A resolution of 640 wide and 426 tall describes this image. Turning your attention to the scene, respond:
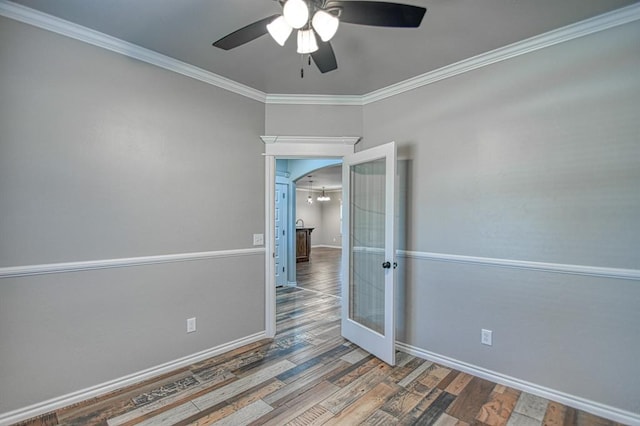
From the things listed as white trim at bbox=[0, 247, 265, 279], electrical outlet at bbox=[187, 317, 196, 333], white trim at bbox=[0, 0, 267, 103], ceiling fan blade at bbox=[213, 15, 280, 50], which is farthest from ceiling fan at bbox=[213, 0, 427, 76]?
electrical outlet at bbox=[187, 317, 196, 333]

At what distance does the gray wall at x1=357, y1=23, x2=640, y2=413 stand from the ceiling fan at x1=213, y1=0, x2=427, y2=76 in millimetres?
1430

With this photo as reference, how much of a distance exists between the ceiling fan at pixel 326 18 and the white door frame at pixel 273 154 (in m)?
1.61

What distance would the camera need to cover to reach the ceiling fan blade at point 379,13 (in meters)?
1.43

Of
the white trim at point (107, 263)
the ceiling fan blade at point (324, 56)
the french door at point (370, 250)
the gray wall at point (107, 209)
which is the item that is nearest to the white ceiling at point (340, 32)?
the gray wall at point (107, 209)

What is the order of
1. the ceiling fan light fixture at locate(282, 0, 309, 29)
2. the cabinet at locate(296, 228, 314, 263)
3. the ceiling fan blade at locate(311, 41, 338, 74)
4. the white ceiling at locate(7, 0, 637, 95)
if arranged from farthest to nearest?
the cabinet at locate(296, 228, 314, 263)
the white ceiling at locate(7, 0, 637, 95)
the ceiling fan blade at locate(311, 41, 338, 74)
the ceiling fan light fixture at locate(282, 0, 309, 29)

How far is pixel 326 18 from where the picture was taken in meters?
1.48

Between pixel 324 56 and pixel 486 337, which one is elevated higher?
pixel 324 56

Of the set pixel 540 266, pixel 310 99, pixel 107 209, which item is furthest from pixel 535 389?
pixel 107 209

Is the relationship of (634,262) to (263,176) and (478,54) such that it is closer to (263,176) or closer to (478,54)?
(478,54)

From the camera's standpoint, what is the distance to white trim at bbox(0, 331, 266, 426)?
198 cm

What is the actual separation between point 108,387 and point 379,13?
3115 mm

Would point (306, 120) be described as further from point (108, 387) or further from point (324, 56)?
point (108, 387)

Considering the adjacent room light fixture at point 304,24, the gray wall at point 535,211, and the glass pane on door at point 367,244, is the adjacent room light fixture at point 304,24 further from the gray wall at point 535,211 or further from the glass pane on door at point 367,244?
the gray wall at point 535,211

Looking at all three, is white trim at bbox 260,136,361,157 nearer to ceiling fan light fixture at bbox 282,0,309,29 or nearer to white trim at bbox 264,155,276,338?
white trim at bbox 264,155,276,338
